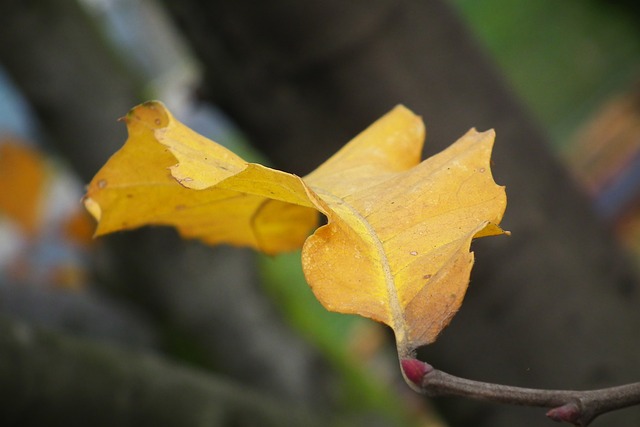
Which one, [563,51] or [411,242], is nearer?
[411,242]

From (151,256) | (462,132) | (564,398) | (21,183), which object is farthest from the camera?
(21,183)

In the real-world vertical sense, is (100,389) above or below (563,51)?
above

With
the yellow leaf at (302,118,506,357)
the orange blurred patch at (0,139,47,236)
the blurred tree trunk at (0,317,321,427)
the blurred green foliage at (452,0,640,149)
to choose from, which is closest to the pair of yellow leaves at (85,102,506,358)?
the yellow leaf at (302,118,506,357)

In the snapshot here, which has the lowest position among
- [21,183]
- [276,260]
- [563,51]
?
[563,51]

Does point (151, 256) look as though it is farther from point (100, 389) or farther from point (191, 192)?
point (191, 192)

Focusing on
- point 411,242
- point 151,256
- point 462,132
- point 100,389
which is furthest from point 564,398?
point 151,256

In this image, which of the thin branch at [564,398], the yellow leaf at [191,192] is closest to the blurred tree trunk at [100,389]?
the yellow leaf at [191,192]

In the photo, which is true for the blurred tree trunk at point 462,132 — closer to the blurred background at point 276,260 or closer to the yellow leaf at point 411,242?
the blurred background at point 276,260

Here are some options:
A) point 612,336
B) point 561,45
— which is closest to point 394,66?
point 612,336
